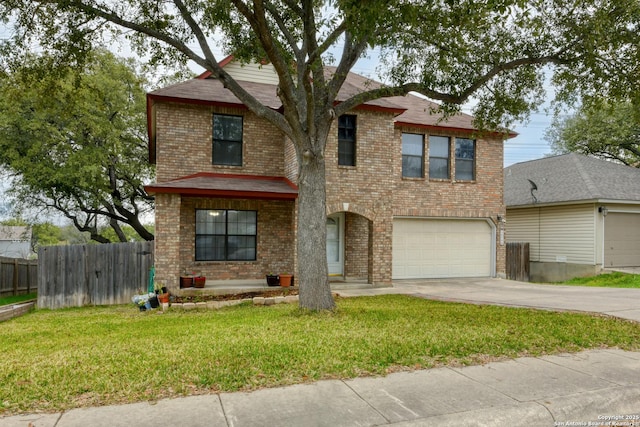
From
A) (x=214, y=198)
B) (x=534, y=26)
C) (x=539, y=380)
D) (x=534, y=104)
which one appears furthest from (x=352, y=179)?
(x=539, y=380)

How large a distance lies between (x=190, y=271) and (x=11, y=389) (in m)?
8.46

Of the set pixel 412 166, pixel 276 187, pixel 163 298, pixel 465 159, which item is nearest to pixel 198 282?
pixel 163 298

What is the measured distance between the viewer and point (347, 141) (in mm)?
13109

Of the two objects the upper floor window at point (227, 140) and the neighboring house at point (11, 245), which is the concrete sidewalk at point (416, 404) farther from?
the neighboring house at point (11, 245)

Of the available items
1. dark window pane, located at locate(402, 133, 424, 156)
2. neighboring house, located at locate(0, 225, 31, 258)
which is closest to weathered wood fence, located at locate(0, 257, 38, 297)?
dark window pane, located at locate(402, 133, 424, 156)

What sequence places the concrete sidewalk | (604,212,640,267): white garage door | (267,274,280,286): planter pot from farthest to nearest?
1. (604,212,640,267): white garage door
2. (267,274,280,286): planter pot
3. the concrete sidewalk

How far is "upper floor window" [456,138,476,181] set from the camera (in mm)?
15523

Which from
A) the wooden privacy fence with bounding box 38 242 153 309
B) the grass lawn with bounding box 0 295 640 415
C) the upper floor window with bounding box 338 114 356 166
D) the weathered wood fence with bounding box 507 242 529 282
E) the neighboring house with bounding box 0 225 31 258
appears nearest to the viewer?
the grass lawn with bounding box 0 295 640 415

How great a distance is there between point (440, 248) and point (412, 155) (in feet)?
11.7

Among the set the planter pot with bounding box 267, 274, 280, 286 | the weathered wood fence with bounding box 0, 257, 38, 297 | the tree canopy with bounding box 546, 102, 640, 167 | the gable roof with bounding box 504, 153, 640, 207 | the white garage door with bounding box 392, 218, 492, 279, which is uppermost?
the tree canopy with bounding box 546, 102, 640, 167

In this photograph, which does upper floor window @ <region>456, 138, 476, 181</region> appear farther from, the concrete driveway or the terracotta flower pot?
the terracotta flower pot

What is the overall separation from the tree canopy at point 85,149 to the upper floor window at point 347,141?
7918mm

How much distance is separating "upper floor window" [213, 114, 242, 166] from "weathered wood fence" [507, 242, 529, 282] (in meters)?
12.3

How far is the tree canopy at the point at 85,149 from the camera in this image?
17.1 m
